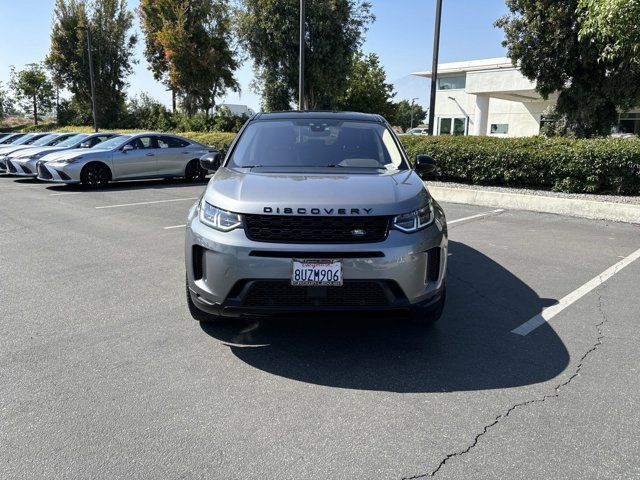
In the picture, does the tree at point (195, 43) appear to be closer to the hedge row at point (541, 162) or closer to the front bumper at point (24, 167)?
the front bumper at point (24, 167)

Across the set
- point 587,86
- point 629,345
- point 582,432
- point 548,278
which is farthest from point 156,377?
point 587,86

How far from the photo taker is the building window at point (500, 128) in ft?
135

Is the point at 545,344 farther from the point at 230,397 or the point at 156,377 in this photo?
the point at 156,377

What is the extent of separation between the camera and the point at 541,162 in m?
10.7

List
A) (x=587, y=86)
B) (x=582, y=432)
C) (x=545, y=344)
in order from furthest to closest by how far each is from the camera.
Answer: (x=587, y=86), (x=545, y=344), (x=582, y=432)

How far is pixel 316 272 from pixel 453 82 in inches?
1800

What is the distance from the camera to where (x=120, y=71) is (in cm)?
4200

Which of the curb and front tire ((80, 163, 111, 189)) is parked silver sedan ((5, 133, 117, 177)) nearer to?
front tire ((80, 163, 111, 189))

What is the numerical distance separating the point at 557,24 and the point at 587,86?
2.63m

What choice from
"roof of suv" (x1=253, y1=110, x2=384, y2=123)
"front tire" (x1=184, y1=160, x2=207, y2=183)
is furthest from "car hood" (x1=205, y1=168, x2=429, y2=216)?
"front tire" (x1=184, y1=160, x2=207, y2=183)

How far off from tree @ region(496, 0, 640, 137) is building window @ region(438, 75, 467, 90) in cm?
2771

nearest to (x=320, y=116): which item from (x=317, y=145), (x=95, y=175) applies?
(x=317, y=145)

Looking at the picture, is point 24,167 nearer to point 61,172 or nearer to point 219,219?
point 61,172

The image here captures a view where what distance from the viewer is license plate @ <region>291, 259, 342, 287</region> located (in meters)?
3.22
